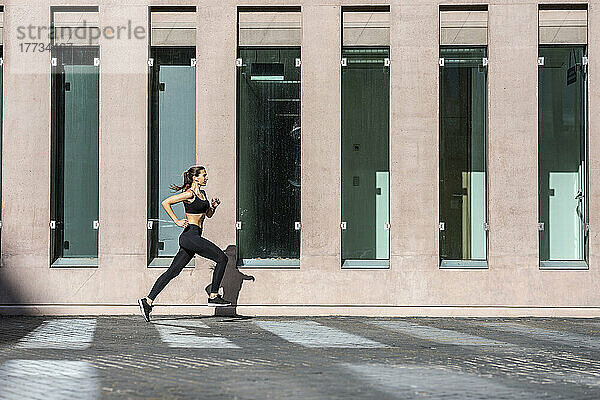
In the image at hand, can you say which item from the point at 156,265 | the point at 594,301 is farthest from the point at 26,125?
the point at 594,301

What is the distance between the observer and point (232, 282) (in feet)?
50.0

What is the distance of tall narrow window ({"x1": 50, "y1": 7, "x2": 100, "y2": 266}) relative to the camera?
50.5ft

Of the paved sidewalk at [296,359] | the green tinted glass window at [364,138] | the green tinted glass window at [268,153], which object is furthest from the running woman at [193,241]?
the green tinted glass window at [364,138]

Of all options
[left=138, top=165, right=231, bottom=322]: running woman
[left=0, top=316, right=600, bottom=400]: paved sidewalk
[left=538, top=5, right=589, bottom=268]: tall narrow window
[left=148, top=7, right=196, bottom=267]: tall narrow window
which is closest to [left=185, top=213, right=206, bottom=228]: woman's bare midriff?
[left=138, top=165, right=231, bottom=322]: running woman

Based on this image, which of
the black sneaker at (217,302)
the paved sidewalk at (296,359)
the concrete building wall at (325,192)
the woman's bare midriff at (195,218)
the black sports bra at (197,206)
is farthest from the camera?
the concrete building wall at (325,192)

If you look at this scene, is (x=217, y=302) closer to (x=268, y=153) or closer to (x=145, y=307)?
(x=145, y=307)

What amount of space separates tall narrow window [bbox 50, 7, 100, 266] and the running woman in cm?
184

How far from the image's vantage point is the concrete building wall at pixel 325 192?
1516 cm

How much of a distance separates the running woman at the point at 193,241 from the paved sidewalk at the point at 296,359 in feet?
1.29

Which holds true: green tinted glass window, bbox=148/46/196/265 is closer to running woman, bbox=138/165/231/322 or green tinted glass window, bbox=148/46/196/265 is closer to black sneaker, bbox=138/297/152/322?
running woman, bbox=138/165/231/322

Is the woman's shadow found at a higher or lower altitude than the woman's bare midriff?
lower

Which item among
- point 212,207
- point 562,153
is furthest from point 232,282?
point 562,153

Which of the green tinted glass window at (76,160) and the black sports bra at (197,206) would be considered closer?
the black sports bra at (197,206)

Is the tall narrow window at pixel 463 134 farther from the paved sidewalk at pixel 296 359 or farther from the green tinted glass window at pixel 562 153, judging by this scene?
the paved sidewalk at pixel 296 359
